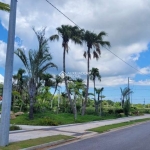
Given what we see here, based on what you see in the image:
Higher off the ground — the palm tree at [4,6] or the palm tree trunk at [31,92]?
the palm tree at [4,6]

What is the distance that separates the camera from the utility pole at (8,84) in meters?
10.3

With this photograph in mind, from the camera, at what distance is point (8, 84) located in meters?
10.6

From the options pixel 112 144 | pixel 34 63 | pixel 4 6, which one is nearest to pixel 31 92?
pixel 34 63

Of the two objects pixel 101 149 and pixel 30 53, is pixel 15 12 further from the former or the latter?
pixel 30 53

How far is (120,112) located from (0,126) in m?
36.0

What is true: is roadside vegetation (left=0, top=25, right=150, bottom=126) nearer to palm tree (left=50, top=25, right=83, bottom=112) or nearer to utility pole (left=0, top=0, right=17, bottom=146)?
palm tree (left=50, top=25, right=83, bottom=112)

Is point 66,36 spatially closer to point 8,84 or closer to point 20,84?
point 20,84

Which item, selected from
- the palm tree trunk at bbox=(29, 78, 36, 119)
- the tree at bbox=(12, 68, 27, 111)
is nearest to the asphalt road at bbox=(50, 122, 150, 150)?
the palm tree trunk at bbox=(29, 78, 36, 119)

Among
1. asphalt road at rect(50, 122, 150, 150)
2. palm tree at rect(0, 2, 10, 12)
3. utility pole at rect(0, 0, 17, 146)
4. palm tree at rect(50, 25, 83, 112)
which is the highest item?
palm tree at rect(50, 25, 83, 112)

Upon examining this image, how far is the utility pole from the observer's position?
10.3 metres

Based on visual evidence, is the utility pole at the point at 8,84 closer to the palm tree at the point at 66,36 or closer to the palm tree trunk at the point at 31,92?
the palm tree trunk at the point at 31,92

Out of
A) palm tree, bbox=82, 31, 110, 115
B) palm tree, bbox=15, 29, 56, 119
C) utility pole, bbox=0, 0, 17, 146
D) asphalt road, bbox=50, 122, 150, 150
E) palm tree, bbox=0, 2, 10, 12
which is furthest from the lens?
palm tree, bbox=82, 31, 110, 115

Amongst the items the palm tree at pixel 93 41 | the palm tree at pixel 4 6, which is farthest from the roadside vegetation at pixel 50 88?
the palm tree at pixel 4 6

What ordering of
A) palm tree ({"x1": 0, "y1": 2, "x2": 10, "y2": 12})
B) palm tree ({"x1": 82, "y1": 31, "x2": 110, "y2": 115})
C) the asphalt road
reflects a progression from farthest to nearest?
palm tree ({"x1": 82, "y1": 31, "x2": 110, "y2": 115})
palm tree ({"x1": 0, "y1": 2, "x2": 10, "y2": 12})
the asphalt road
